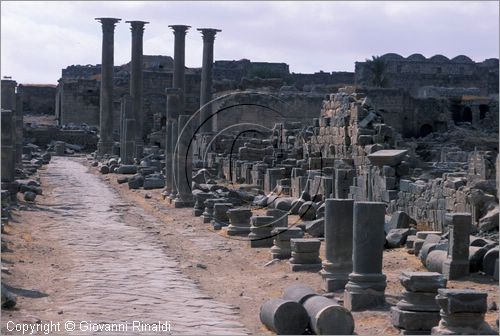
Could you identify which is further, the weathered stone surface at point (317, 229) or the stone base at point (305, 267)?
the weathered stone surface at point (317, 229)

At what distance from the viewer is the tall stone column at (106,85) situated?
46406 millimetres

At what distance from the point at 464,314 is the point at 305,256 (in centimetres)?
526

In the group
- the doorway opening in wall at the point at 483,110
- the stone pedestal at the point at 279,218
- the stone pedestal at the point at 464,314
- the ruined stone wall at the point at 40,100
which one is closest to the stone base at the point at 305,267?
the stone pedestal at the point at 279,218

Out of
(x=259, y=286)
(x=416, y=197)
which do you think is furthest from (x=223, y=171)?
(x=259, y=286)

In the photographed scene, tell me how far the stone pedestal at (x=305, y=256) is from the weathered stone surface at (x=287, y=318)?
3916 millimetres

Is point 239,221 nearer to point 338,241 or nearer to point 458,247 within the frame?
point 338,241

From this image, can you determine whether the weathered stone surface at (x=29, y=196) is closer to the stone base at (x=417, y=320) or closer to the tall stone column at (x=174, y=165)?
the tall stone column at (x=174, y=165)

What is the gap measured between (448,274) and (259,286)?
8.47 ft

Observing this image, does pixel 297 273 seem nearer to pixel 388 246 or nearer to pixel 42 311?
pixel 388 246

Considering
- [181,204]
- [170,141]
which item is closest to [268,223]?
[181,204]

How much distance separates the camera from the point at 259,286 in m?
13.3

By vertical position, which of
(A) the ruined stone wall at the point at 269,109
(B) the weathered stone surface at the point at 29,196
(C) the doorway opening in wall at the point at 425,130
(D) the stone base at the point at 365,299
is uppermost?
(A) the ruined stone wall at the point at 269,109

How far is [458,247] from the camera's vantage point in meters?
12.7

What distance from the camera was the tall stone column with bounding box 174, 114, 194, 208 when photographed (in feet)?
83.3
